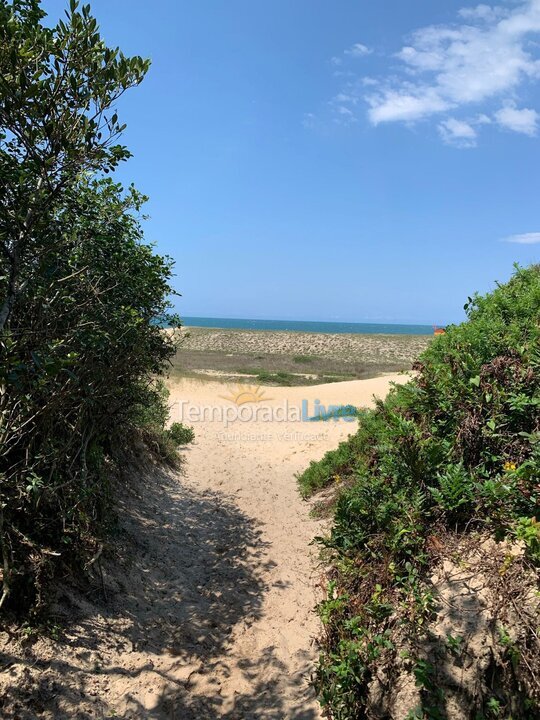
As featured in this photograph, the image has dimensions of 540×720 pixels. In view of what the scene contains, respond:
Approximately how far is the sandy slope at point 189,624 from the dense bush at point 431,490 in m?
0.65

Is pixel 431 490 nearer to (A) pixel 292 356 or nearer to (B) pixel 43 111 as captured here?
(B) pixel 43 111

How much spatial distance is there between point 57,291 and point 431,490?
11.3 feet

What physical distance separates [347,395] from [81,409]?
54.6 ft

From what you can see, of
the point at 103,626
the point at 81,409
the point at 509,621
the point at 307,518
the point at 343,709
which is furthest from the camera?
the point at 307,518

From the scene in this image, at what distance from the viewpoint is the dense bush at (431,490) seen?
3.17m

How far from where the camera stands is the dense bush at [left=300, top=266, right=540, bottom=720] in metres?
3.17

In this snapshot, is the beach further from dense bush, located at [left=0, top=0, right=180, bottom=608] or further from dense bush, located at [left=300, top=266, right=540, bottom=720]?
dense bush, located at [left=300, top=266, right=540, bottom=720]

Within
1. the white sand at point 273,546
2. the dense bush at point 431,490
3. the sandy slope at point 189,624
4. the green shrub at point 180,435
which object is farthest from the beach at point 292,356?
the dense bush at point 431,490

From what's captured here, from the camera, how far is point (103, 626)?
3988 millimetres

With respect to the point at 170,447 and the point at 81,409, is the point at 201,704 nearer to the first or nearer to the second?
the point at 81,409

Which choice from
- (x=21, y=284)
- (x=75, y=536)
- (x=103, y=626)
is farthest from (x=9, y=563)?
(x=21, y=284)

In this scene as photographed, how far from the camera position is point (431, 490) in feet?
12.0
